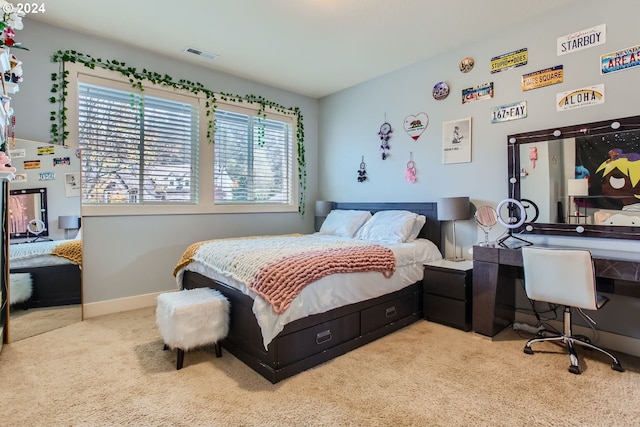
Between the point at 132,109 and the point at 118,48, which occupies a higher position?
the point at 118,48

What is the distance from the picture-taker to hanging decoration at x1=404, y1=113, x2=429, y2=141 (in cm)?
375

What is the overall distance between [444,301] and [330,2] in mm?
2783

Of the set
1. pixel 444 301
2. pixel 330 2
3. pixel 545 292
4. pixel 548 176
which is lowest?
pixel 444 301

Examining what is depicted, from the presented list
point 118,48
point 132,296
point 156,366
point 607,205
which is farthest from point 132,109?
point 607,205

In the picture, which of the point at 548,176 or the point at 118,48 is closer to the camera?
the point at 548,176

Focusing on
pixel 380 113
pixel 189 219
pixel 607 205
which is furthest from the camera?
pixel 380 113

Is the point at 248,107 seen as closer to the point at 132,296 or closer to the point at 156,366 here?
the point at 132,296

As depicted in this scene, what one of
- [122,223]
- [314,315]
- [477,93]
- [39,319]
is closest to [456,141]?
[477,93]

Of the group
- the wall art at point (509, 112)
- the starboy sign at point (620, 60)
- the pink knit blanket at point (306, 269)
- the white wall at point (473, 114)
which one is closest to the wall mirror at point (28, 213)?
the pink knit blanket at point (306, 269)

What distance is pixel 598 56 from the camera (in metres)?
2.57

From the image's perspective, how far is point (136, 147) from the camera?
3555mm

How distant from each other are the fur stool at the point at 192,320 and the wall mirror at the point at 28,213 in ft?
4.78

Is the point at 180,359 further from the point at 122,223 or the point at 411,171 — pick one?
the point at 411,171

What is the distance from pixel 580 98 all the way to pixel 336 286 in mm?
2511
